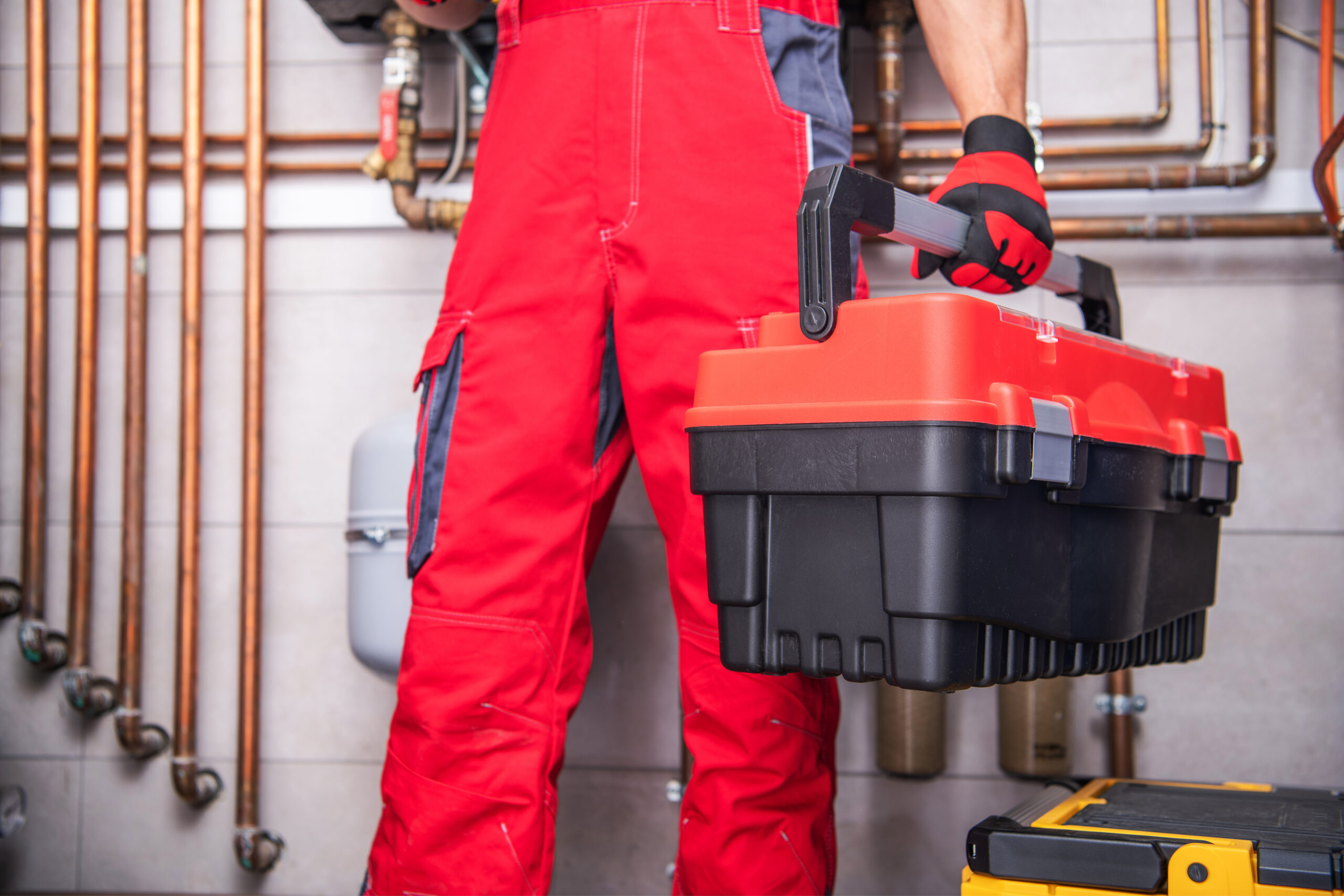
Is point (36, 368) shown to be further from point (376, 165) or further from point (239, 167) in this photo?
point (376, 165)

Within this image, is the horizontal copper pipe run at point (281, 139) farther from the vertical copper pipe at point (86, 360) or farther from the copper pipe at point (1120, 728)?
the copper pipe at point (1120, 728)

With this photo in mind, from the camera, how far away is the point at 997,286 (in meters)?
0.76

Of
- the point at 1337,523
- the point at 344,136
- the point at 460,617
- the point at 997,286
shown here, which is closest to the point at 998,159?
the point at 997,286

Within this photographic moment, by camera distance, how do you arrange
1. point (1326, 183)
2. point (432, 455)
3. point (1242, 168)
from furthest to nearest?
point (1242, 168) < point (1326, 183) < point (432, 455)

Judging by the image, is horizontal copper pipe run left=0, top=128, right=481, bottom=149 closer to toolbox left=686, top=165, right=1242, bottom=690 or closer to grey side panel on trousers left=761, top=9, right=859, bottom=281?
grey side panel on trousers left=761, top=9, right=859, bottom=281

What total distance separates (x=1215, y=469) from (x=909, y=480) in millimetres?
402

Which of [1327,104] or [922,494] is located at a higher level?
[1327,104]

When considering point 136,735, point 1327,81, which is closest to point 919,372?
point 1327,81

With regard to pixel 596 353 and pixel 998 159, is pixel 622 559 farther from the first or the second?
pixel 998 159

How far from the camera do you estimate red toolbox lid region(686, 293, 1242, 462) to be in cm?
55

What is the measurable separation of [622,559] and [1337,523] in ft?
3.25

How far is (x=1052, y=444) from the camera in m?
0.60

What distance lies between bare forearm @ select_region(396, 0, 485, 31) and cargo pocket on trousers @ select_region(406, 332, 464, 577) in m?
0.48

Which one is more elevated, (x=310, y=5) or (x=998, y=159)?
(x=310, y=5)
